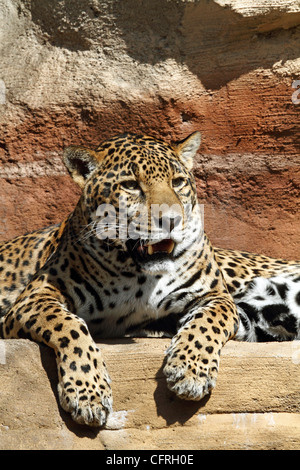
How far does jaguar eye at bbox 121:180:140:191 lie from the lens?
23.1 ft

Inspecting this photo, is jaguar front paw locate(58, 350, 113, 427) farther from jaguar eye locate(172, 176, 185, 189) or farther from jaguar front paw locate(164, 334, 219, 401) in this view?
jaguar eye locate(172, 176, 185, 189)

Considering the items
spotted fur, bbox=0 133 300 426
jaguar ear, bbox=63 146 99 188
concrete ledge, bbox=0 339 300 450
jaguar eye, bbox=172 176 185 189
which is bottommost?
concrete ledge, bbox=0 339 300 450

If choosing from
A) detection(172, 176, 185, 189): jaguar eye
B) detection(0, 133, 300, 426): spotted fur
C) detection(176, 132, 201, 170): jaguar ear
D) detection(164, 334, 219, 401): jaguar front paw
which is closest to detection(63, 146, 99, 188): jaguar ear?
detection(0, 133, 300, 426): spotted fur

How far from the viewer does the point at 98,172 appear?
288 inches

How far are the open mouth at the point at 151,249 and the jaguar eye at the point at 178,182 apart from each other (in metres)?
0.62

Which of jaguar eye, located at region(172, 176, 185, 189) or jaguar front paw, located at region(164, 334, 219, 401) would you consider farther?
jaguar eye, located at region(172, 176, 185, 189)

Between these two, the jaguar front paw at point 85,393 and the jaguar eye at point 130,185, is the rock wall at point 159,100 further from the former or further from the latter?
the jaguar front paw at point 85,393

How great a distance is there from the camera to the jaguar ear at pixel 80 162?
23.9 ft

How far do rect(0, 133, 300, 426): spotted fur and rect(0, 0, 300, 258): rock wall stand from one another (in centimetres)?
138

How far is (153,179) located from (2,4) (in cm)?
385

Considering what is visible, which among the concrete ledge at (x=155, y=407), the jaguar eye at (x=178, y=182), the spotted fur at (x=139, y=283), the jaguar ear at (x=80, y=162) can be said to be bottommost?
the concrete ledge at (x=155, y=407)

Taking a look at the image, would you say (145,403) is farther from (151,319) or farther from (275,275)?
(275,275)

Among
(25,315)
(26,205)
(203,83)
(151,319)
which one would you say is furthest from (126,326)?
(203,83)

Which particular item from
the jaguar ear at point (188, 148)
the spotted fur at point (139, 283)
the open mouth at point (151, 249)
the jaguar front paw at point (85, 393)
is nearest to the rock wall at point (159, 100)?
the spotted fur at point (139, 283)
